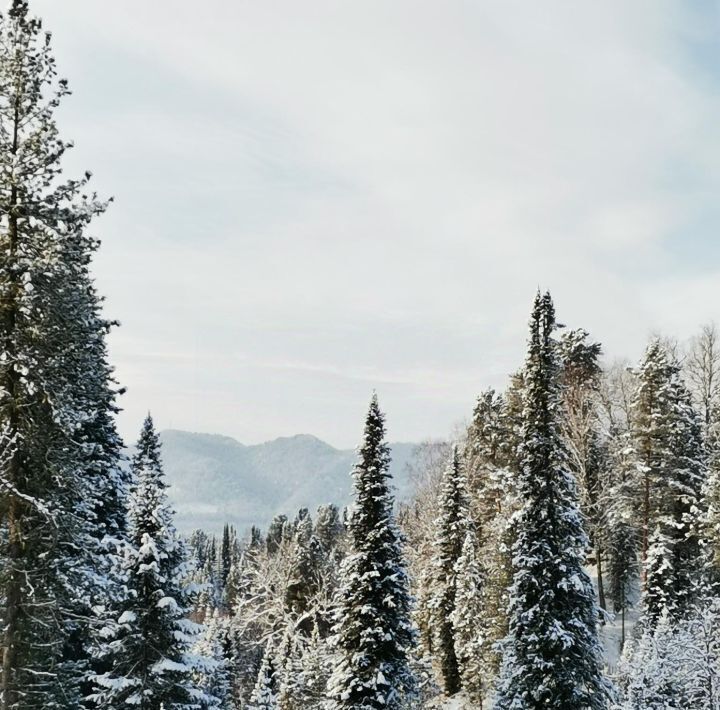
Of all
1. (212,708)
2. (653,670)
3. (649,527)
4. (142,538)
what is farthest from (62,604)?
(649,527)

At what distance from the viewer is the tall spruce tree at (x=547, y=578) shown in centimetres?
2330

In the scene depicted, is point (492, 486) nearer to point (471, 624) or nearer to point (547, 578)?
point (471, 624)

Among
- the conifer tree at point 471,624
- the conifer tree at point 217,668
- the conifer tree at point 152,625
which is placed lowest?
the conifer tree at point 217,668

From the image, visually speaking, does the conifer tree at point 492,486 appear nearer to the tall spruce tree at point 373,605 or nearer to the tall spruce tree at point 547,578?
the tall spruce tree at point 547,578

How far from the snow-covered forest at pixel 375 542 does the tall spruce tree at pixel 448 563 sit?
164 millimetres

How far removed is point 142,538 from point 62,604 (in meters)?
5.56

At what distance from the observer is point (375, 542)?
85.0 ft

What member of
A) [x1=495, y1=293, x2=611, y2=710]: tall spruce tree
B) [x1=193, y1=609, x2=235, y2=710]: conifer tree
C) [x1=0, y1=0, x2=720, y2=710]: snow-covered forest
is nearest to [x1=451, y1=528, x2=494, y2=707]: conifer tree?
[x1=0, y1=0, x2=720, y2=710]: snow-covered forest

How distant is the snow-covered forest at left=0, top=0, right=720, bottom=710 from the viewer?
486 inches

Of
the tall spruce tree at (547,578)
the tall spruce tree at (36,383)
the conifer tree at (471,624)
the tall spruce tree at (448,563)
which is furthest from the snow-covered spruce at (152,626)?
the tall spruce tree at (448,563)

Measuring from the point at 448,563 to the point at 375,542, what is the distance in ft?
76.5

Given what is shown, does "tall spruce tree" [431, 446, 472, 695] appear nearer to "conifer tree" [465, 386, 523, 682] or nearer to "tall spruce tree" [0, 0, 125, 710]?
"conifer tree" [465, 386, 523, 682]

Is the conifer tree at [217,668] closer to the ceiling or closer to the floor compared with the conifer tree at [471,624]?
closer to the floor

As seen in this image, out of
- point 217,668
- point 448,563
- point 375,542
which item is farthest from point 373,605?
point 448,563
